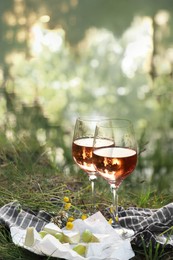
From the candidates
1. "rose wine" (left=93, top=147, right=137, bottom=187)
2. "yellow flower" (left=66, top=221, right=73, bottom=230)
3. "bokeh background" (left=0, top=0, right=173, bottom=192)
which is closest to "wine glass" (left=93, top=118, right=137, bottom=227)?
"rose wine" (left=93, top=147, right=137, bottom=187)

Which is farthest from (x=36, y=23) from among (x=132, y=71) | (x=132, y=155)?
(x=132, y=155)

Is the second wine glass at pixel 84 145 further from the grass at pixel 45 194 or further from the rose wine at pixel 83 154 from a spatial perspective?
the grass at pixel 45 194

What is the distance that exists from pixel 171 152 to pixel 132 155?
115 inches

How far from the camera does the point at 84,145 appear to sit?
1.33m

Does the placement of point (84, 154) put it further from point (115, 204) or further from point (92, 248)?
point (92, 248)

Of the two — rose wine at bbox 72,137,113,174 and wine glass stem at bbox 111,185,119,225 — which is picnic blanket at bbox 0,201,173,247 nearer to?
wine glass stem at bbox 111,185,119,225

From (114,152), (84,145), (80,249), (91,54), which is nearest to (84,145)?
(84,145)

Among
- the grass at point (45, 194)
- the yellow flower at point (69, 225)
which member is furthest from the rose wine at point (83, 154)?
the yellow flower at point (69, 225)

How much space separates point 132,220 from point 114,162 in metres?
0.22

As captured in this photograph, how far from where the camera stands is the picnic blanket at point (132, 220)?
1.22 meters

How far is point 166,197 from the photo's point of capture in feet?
5.65

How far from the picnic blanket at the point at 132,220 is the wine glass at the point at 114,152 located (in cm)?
7

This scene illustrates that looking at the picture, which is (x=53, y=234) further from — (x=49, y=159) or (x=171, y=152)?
(x=171, y=152)

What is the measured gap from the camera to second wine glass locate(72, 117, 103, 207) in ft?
4.31
